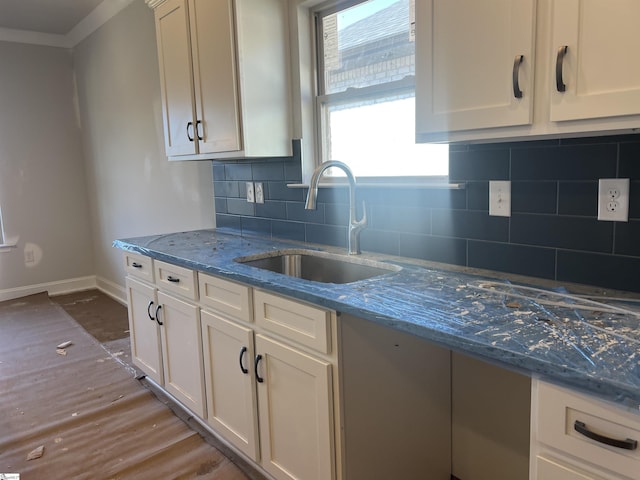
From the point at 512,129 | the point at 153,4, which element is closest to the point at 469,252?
the point at 512,129

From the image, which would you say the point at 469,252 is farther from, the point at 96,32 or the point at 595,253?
the point at 96,32

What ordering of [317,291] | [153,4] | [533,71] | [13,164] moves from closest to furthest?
[533,71], [317,291], [153,4], [13,164]

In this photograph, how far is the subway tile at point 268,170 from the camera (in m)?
2.64

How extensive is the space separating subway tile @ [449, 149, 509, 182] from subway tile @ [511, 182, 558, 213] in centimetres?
6

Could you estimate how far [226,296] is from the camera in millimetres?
1957

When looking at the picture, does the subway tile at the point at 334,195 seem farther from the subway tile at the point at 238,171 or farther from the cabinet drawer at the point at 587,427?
the cabinet drawer at the point at 587,427

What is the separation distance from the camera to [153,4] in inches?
110

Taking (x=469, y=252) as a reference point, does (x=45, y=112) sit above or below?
above

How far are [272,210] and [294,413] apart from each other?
1311 millimetres

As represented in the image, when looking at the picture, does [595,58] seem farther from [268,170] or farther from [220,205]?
[220,205]

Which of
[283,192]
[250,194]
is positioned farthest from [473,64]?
[250,194]

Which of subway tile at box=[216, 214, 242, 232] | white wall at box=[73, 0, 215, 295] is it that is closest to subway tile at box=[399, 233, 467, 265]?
subway tile at box=[216, 214, 242, 232]

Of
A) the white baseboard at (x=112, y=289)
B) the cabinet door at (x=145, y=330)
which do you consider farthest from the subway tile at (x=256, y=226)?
the white baseboard at (x=112, y=289)

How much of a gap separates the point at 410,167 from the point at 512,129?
0.79 meters
